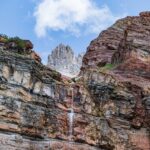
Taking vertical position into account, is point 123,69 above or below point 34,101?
above

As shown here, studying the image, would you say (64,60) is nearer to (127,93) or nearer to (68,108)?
(127,93)

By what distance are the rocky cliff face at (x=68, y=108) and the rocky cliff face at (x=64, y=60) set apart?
5328 cm

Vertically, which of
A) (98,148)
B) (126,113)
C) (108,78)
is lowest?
(98,148)

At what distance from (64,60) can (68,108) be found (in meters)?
60.9

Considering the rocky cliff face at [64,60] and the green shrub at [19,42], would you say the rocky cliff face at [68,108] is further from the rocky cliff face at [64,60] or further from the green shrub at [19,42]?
the rocky cliff face at [64,60]

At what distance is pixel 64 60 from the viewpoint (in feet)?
366

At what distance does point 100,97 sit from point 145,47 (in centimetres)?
1054

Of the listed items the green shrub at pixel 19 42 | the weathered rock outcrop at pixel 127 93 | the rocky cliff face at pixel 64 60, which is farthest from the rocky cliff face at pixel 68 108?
the rocky cliff face at pixel 64 60

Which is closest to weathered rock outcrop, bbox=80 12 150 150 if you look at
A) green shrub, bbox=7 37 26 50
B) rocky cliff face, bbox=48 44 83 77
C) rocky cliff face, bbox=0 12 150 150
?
rocky cliff face, bbox=0 12 150 150

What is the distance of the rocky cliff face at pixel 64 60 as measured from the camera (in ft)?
362

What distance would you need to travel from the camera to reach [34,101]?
1946 inches

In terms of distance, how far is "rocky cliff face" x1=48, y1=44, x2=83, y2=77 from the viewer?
11019 cm

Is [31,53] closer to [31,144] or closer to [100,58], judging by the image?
[31,144]

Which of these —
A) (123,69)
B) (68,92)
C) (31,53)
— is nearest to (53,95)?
(68,92)
